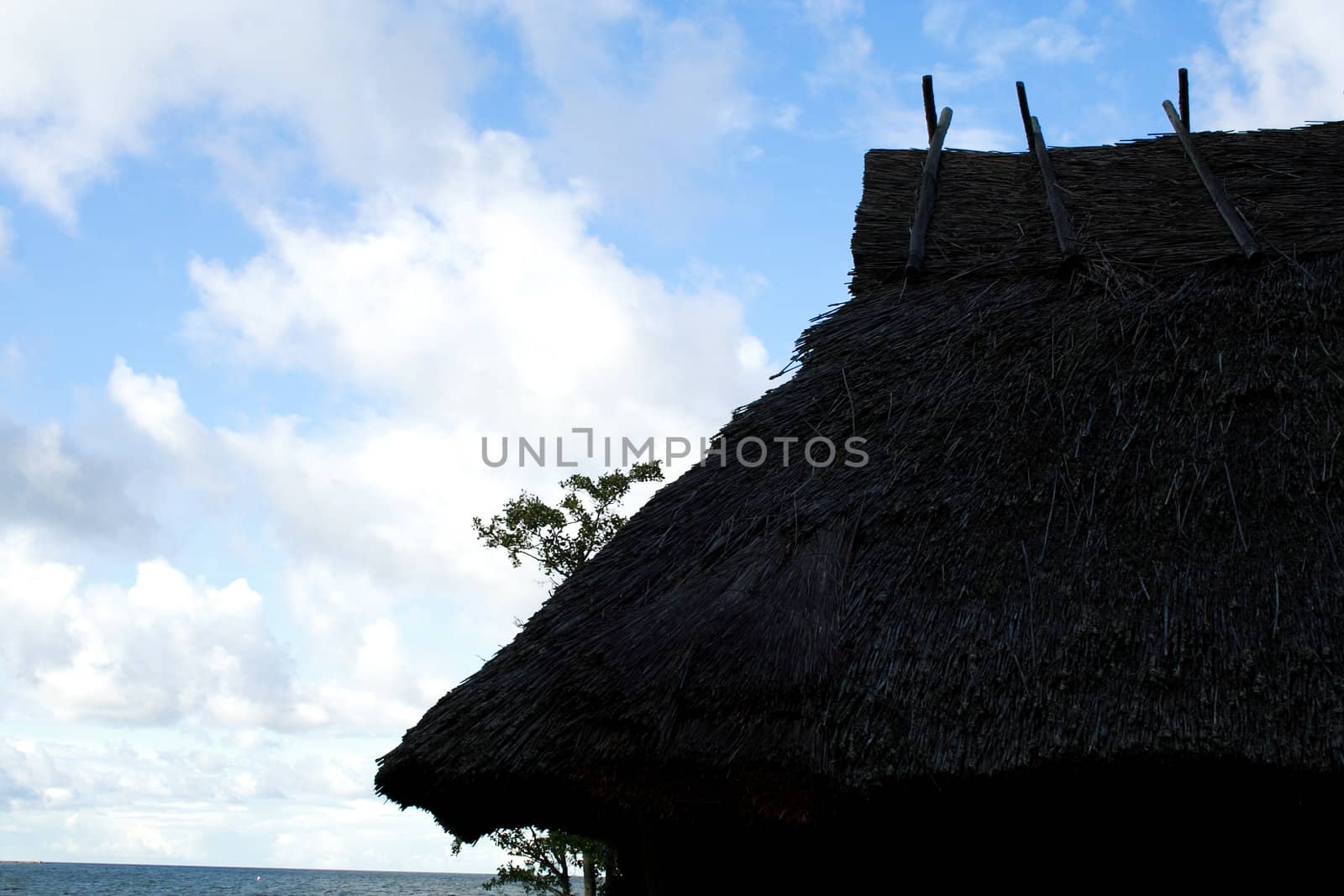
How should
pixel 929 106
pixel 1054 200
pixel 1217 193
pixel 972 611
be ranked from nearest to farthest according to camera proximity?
1. pixel 972 611
2. pixel 1217 193
3. pixel 1054 200
4. pixel 929 106

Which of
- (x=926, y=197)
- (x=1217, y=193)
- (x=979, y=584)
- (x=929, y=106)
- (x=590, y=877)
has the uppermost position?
(x=929, y=106)

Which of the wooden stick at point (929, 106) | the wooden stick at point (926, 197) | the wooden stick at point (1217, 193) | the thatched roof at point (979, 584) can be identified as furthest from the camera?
the wooden stick at point (929, 106)

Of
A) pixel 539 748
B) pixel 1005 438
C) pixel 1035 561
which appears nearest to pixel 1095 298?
pixel 1005 438

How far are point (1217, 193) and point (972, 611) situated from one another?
3560mm

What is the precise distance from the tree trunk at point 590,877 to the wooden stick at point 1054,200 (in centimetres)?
897

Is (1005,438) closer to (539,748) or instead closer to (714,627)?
(714,627)

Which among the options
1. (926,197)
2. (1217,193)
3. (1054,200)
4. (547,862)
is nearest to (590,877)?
(547,862)

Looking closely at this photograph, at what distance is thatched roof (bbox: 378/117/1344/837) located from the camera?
3.19 meters

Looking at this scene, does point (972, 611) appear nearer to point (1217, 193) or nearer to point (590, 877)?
point (1217, 193)

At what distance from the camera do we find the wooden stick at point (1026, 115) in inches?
278

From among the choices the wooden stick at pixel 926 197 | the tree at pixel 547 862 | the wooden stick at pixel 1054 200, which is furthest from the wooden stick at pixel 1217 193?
the tree at pixel 547 862

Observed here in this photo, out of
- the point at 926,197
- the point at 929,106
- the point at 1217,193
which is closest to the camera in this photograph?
the point at 1217,193

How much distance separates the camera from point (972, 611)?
351cm

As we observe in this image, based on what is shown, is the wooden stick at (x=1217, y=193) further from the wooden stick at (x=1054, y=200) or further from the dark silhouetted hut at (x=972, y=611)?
the wooden stick at (x=1054, y=200)
